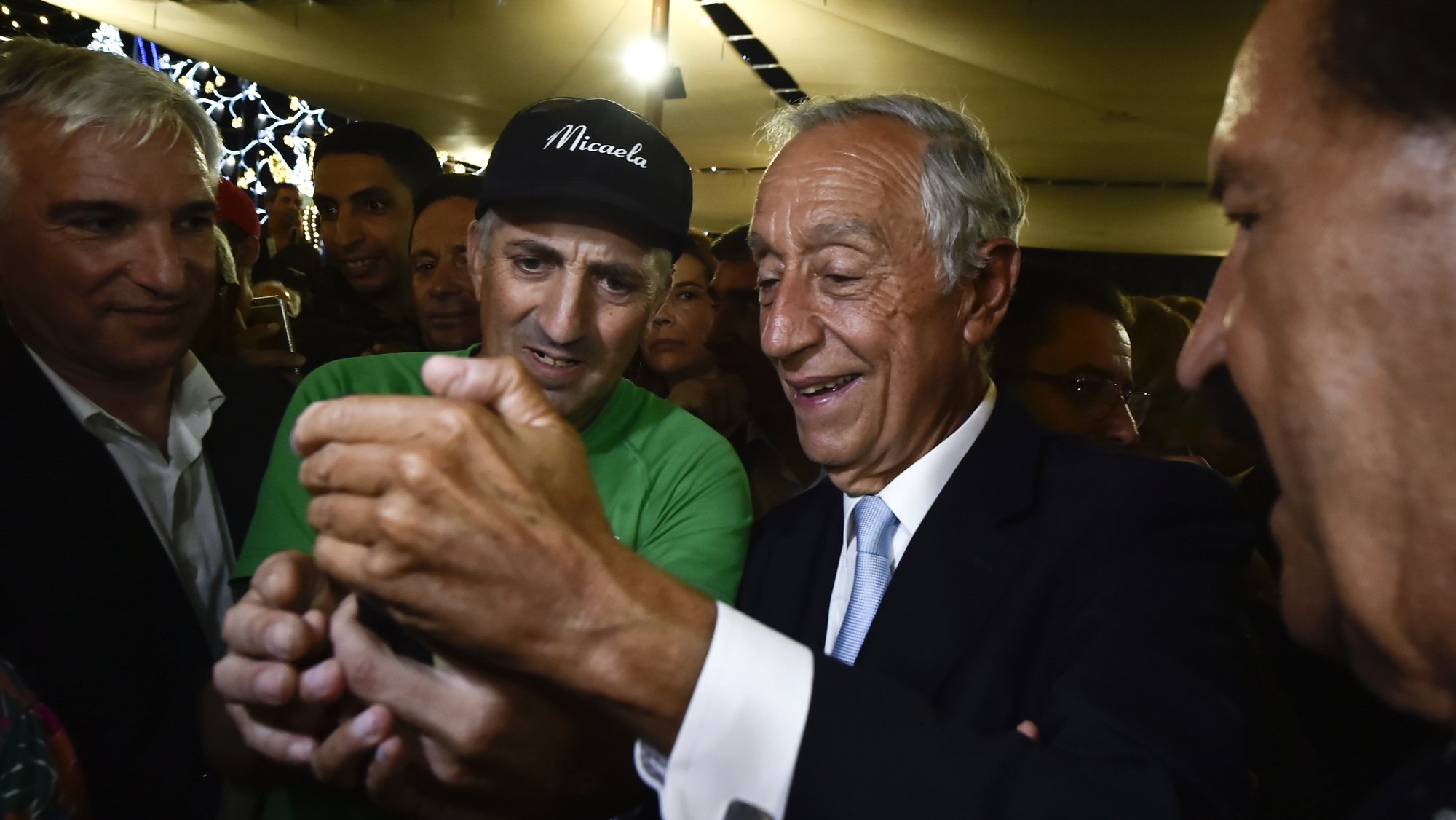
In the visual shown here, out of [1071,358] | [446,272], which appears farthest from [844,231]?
[446,272]

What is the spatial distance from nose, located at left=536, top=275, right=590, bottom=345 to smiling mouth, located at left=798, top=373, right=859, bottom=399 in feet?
1.45

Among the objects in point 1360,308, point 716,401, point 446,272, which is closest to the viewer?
point 1360,308

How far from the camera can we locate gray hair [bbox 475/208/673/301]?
173 centimetres

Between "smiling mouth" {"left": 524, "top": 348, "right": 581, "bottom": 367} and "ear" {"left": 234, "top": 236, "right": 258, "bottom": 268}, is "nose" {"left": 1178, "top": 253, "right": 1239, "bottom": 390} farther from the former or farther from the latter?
"ear" {"left": 234, "top": 236, "right": 258, "bottom": 268}

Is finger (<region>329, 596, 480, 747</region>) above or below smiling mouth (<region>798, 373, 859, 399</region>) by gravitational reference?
below

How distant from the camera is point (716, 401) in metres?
3.05

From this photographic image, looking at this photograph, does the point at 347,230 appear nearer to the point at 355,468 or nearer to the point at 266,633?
the point at 266,633

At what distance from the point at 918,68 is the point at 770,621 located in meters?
6.43

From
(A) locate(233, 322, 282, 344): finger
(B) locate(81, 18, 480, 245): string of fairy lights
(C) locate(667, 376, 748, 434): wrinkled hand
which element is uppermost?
(A) locate(233, 322, 282, 344): finger

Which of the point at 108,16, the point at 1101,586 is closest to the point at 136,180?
the point at 1101,586

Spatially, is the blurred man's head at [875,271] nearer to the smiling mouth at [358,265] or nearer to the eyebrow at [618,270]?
the eyebrow at [618,270]

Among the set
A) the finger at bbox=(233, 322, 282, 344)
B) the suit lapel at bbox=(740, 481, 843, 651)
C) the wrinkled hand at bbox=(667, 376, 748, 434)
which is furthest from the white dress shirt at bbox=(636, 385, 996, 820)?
the finger at bbox=(233, 322, 282, 344)

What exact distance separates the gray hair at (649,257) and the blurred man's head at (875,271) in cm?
19

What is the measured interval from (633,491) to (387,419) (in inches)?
29.4
